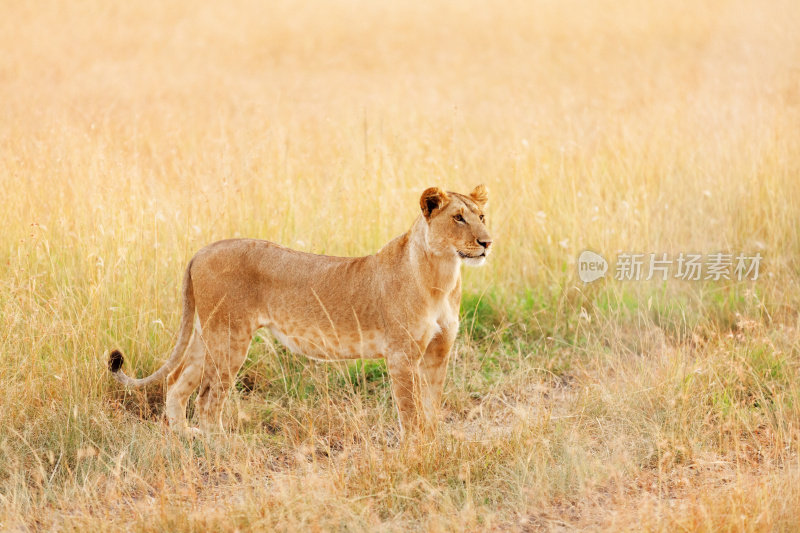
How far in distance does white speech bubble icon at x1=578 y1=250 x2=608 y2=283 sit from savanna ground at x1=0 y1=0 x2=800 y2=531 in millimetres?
92

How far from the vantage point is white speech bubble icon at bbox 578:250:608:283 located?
6512mm

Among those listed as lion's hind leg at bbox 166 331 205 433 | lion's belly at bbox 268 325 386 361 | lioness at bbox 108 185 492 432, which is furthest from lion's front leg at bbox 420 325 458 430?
lion's hind leg at bbox 166 331 205 433

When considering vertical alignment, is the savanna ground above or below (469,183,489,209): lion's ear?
below

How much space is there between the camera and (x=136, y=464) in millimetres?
4500

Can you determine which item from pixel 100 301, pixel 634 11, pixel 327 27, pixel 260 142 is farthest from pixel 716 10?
pixel 100 301

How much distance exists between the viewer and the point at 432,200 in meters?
4.24

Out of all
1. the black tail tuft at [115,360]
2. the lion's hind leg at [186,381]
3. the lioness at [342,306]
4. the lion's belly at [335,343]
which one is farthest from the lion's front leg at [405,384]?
the black tail tuft at [115,360]

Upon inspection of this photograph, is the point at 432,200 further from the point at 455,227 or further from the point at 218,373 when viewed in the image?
the point at 218,373

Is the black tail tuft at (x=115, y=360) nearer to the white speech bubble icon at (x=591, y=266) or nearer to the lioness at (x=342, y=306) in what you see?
the lioness at (x=342, y=306)

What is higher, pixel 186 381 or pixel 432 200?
pixel 432 200

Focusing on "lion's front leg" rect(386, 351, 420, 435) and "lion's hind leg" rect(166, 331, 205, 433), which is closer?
"lion's front leg" rect(386, 351, 420, 435)

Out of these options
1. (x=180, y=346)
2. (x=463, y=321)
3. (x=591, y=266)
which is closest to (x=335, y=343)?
Answer: (x=180, y=346)

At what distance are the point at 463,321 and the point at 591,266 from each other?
117 cm

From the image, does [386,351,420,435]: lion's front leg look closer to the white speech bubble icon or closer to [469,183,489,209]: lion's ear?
[469,183,489,209]: lion's ear
